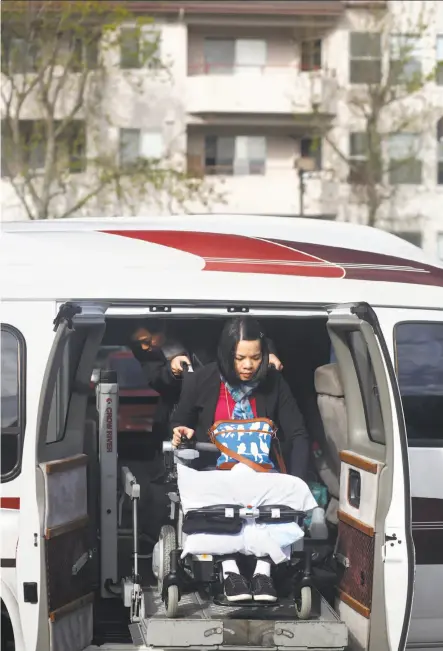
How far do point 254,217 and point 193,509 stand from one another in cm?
248

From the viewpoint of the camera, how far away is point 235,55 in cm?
3897

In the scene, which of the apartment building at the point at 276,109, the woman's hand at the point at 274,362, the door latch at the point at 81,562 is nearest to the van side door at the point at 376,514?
the woman's hand at the point at 274,362

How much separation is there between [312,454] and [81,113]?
98.5ft

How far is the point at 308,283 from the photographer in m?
6.62

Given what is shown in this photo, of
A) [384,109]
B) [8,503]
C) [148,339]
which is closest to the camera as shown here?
[8,503]

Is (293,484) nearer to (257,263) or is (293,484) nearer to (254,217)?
(257,263)

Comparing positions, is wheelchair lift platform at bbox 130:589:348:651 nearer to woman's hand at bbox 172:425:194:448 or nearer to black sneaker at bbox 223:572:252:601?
black sneaker at bbox 223:572:252:601

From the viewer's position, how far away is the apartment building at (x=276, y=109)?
37.6 m

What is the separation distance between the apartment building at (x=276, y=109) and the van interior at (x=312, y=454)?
29378 mm

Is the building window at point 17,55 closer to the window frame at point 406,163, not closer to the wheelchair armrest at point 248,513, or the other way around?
the window frame at point 406,163

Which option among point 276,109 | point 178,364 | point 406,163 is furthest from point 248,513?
point 276,109

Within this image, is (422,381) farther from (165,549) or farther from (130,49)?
(130,49)

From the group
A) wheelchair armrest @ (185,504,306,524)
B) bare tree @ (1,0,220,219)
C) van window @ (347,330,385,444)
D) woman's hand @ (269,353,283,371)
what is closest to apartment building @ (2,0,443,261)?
bare tree @ (1,0,220,219)

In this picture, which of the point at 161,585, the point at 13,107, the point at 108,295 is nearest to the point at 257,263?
the point at 108,295
